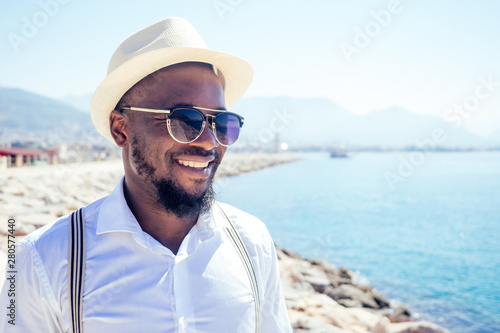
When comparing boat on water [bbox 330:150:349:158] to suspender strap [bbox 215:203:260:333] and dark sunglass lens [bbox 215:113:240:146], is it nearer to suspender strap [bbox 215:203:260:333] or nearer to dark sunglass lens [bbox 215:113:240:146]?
dark sunglass lens [bbox 215:113:240:146]

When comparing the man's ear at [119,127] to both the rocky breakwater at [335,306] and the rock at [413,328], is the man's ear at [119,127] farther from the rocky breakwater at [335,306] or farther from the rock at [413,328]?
the rock at [413,328]

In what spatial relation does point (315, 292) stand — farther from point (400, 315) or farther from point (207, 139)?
point (207, 139)

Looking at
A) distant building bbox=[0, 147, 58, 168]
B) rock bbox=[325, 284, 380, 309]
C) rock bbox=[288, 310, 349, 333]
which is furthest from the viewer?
distant building bbox=[0, 147, 58, 168]

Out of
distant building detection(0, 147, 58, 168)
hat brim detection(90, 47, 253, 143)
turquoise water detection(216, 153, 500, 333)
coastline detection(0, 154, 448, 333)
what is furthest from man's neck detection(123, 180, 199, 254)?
distant building detection(0, 147, 58, 168)

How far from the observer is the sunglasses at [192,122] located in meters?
1.44

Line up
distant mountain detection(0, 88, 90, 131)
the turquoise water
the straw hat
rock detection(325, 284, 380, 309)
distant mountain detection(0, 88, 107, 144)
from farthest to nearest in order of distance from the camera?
distant mountain detection(0, 88, 90, 131) → distant mountain detection(0, 88, 107, 144) → the turquoise water → rock detection(325, 284, 380, 309) → the straw hat

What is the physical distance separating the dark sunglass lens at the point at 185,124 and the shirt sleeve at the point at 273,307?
1.77 ft

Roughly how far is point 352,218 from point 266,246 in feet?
Result: 62.5

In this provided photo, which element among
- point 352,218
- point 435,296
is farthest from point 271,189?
point 435,296

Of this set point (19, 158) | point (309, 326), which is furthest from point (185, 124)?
point (19, 158)

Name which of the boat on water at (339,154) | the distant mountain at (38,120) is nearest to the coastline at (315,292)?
the boat on water at (339,154)

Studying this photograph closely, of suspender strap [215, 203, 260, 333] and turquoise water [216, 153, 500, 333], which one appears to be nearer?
suspender strap [215, 203, 260, 333]

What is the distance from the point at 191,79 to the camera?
1511 mm

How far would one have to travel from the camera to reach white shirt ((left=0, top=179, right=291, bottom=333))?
46.3 inches
